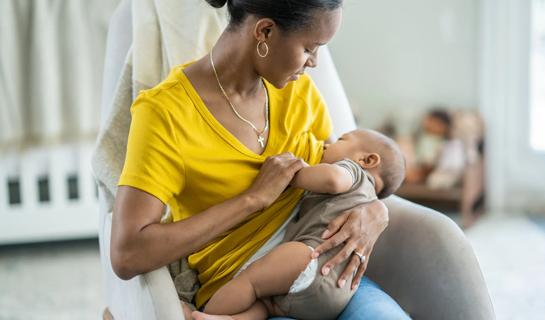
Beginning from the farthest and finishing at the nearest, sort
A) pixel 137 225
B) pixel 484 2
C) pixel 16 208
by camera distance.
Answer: pixel 484 2
pixel 16 208
pixel 137 225

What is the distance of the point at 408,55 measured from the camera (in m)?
3.27

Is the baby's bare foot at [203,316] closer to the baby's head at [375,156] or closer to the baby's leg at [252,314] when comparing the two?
the baby's leg at [252,314]

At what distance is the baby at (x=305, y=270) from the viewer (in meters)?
1.39

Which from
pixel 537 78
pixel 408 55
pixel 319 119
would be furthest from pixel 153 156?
pixel 537 78

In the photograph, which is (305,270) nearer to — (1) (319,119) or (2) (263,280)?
(2) (263,280)

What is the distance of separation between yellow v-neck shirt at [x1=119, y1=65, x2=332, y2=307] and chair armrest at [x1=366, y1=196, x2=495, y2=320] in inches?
8.2

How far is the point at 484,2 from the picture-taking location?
3.16 m

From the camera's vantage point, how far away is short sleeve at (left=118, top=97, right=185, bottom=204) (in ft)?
4.42

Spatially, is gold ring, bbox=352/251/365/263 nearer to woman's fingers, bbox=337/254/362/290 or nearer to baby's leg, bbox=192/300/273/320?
woman's fingers, bbox=337/254/362/290

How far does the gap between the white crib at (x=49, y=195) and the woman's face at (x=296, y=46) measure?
5.15ft

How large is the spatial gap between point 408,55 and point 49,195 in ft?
4.92

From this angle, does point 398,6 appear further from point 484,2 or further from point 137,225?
point 137,225

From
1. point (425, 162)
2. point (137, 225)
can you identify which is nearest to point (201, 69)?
point (137, 225)

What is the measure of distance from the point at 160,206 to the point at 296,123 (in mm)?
358
